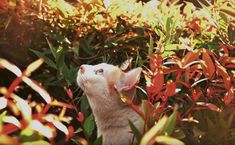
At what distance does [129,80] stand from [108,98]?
0.92ft

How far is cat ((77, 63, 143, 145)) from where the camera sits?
226cm

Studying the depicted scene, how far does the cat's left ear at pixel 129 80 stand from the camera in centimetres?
212

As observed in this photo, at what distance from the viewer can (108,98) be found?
2408 mm

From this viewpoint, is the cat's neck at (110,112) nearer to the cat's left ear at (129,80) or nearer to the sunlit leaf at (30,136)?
the cat's left ear at (129,80)

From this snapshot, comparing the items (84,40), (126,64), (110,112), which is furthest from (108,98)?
(84,40)

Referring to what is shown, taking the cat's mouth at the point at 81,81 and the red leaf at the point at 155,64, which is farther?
the cat's mouth at the point at 81,81

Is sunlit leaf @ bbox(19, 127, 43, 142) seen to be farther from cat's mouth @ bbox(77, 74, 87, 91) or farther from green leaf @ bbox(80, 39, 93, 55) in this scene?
green leaf @ bbox(80, 39, 93, 55)

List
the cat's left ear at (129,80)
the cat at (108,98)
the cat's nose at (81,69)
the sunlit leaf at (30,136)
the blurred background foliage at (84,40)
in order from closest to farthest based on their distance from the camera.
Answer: the sunlit leaf at (30,136) → the cat's left ear at (129,80) → the cat at (108,98) → the cat's nose at (81,69) → the blurred background foliage at (84,40)

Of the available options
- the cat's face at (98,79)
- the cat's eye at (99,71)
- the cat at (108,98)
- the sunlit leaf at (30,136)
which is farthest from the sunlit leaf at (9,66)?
the cat's eye at (99,71)

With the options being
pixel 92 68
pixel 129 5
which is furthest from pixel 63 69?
pixel 129 5

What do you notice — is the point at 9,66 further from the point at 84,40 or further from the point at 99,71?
the point at 84,40

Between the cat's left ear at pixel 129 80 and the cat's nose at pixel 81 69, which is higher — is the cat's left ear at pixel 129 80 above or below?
below

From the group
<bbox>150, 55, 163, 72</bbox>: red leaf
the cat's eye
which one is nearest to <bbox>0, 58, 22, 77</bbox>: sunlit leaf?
<bbox>150, 55, 163, 72</bbox>: red leaf

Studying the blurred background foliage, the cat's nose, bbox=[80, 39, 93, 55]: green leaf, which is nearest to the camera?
the cat's nose
